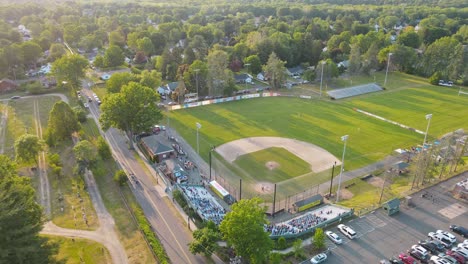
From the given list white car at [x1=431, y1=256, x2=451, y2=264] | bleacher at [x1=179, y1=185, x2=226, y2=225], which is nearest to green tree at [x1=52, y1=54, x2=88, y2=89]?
bleacher at [x1=179, y1=185, x2=226, y2=225]

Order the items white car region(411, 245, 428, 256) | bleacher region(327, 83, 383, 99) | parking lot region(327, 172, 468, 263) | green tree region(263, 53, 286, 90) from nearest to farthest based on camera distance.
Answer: white car region(411, 245, 428, 256) → parking lot region(327, 172, 468, 263) → bleacher region(327, 83, 383, 99) → green tree region(263, 53, 286, 90)

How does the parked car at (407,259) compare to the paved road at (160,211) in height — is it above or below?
above

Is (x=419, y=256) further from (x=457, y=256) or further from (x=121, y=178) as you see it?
(x=121, y=178)

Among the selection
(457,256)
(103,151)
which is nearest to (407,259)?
(457,256)

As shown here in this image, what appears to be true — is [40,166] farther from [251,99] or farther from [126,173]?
[251,99]

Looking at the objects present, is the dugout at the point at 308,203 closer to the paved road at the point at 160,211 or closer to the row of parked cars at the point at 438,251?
the row of parked cars at the point at 438,251

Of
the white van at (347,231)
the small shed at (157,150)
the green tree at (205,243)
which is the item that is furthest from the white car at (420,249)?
the small shed at (157,150)

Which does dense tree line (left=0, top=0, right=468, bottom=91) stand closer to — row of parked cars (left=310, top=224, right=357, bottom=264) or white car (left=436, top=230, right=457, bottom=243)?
row of parked cars (left=310, top=224, right=357, bottom=264)
